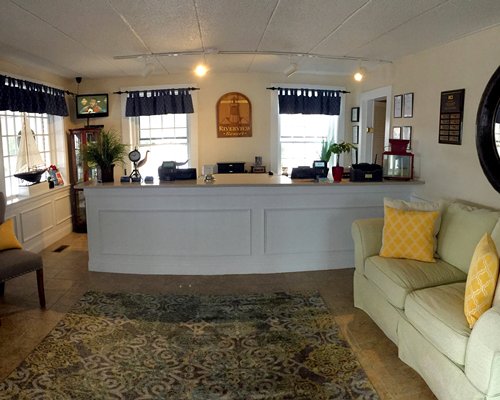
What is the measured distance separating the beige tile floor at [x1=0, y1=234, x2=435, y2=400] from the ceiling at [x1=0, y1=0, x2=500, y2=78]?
7.64 feet

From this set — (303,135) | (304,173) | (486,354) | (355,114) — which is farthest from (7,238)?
(355,114)

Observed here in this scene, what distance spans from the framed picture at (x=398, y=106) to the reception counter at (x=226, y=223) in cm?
95

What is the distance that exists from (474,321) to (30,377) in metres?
2.55

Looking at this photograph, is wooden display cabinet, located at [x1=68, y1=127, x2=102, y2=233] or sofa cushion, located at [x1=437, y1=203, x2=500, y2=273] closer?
sofa cushion, located at [x1=437, y1=203, x2=500, y2=273]

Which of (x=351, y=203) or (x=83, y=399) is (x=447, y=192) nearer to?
(x=351, y=203)

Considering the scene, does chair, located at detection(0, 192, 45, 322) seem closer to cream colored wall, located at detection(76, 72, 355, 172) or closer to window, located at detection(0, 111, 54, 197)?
window, located at detection(0, 111, 54, 197)

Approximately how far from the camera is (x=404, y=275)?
2.66 m

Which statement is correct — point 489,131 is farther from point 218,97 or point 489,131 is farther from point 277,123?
point 218,97

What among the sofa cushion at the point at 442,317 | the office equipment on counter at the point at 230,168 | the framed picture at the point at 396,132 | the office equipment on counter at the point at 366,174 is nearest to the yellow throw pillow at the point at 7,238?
the office equipment on counter at the point at 230,168

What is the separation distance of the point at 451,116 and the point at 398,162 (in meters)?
0.75

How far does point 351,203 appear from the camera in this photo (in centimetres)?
407

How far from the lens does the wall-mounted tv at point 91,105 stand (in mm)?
5858

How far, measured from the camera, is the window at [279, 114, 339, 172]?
242 inches

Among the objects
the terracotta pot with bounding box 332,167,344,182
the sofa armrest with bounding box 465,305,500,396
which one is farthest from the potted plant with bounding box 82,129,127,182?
the sofa armrest with bounding box 465,305,500,396
